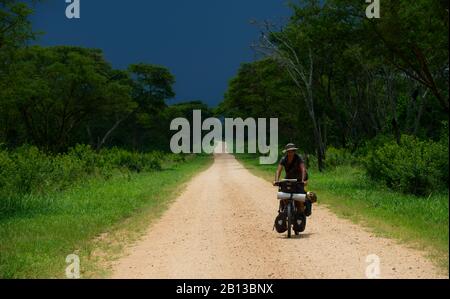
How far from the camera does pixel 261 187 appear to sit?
88.3 ft

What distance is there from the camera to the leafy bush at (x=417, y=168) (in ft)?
66.1

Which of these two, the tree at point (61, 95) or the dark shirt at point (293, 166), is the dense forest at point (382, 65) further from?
the tree at point (61, 95)

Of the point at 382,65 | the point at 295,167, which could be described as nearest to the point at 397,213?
the point at 295,167

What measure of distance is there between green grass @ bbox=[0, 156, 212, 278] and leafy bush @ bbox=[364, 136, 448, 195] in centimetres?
883

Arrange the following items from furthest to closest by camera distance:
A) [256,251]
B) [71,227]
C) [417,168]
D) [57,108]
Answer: [57,108] → [417,168] → [71,227] → [256,251]

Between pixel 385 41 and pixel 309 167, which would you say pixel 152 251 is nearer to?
pixel 385 41

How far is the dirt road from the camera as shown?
9.00 metres

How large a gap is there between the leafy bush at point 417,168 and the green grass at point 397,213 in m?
0.53

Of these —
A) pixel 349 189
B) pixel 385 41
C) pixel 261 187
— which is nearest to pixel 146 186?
pixel 261 187

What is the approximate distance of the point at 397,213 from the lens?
1559 centimetres

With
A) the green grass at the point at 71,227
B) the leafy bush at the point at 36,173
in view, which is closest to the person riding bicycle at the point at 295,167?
the green grass at the point at 71,227

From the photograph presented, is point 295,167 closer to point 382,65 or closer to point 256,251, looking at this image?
point 256,251

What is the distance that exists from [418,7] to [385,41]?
10.7 feet

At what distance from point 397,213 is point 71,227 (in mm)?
8745
